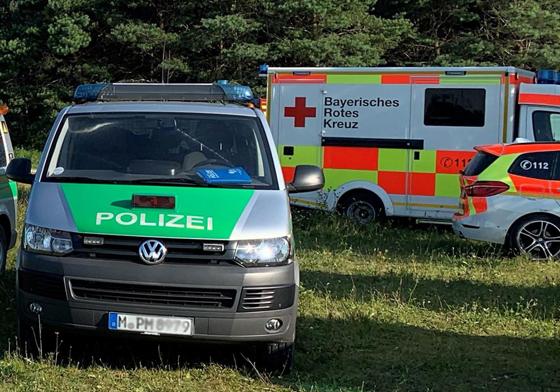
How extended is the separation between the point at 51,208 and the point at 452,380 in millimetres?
2775

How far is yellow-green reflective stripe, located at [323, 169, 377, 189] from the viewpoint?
39.5 feet

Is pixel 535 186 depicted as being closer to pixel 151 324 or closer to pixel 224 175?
pixel 224 175

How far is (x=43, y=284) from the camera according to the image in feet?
14.8

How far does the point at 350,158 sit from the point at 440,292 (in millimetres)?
5023

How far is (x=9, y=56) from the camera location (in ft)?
99.3

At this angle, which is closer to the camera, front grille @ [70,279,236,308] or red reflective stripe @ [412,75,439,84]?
front grille @ [70,279,236,308]

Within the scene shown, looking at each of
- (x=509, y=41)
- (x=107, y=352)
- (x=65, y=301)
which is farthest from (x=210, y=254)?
(x=509, y=41)

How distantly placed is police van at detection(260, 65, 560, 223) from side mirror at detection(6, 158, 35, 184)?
7.21 meters

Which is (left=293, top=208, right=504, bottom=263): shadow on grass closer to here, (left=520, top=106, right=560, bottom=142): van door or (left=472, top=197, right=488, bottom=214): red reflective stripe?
(left=472, top=197, right=488, bottom=214): red reflective stripe

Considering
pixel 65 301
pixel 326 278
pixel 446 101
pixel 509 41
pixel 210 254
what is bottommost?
pixel 326 278

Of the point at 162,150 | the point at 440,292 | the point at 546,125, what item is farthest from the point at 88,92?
the point at 546,125

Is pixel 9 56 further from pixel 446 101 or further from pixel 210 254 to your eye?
pixel 210 254

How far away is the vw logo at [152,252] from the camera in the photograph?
439 cm

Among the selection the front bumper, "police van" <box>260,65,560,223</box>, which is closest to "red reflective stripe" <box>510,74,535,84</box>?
"police van" <box>260,65,560,223</box>
